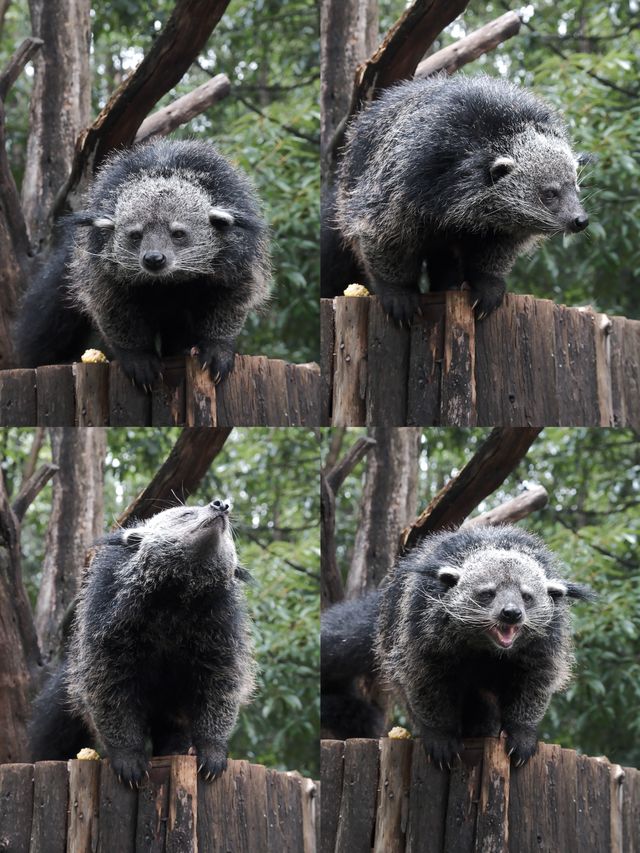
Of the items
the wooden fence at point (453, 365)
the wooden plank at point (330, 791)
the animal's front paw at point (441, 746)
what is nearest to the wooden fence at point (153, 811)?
the wooden plank at point (330, 791)

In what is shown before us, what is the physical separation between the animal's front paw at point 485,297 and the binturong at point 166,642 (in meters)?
1.31

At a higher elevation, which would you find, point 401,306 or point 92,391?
point 401,306

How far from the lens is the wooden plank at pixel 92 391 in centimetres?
503

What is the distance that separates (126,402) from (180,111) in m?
1.96

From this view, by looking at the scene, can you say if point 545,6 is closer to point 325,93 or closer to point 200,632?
point 325,93

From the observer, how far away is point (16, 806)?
482 centimetres

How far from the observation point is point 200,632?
190 inches

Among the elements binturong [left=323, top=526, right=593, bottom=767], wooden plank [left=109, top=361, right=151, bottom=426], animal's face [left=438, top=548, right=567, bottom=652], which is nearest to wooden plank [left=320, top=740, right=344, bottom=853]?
binturong [left=323, top=526, right=593, bottom=767]

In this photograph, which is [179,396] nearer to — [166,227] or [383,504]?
[166,227]

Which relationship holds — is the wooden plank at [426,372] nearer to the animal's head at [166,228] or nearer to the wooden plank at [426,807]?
the animal's head at [166,228]

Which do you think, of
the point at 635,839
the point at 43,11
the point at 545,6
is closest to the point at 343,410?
the point at 635,839

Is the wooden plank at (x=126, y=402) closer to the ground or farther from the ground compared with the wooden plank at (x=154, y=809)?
farther from the ground

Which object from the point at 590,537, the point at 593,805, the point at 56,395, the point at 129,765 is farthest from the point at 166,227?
the point at 590,537

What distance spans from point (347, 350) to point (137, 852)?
2182mm
